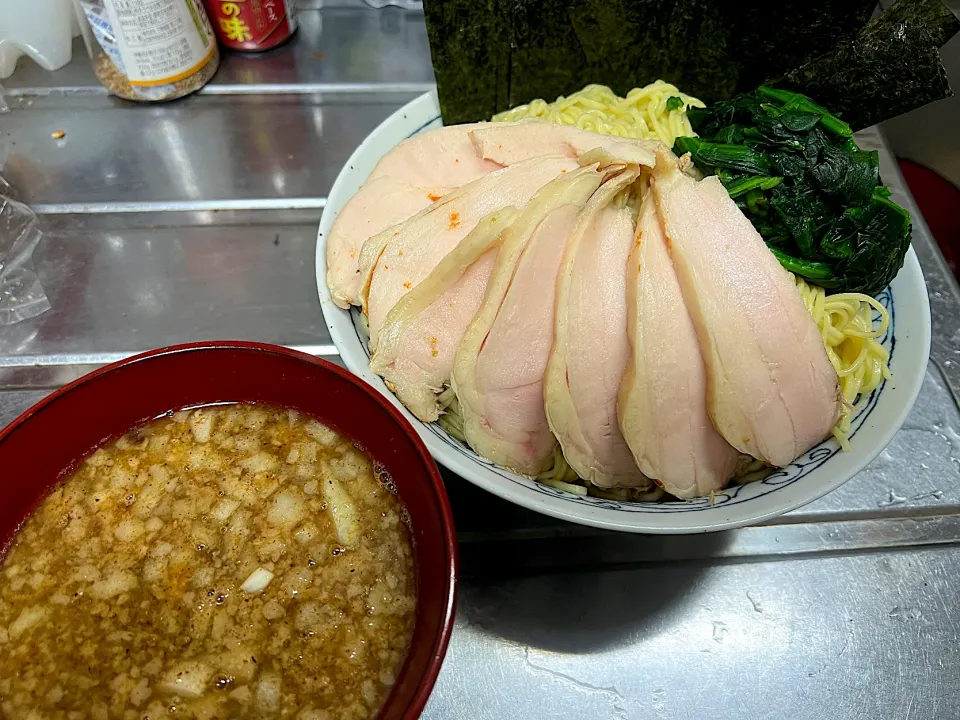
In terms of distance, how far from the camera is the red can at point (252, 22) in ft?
8.50

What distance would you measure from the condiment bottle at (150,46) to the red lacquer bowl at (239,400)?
1.63m

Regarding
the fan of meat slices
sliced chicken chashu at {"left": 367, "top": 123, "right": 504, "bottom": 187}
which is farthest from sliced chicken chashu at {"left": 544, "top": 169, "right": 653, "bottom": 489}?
sliced chicken chashu at {"left": 367, "top": 123, "right": 504, "bottom": 187}

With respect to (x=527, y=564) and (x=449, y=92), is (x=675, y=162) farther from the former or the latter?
(x=527, y=564)

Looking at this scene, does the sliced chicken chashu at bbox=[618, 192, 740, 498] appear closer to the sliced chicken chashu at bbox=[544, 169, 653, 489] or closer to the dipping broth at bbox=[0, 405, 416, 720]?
the sliced chicken chashu at bbox=[544, 169, 653, 489]

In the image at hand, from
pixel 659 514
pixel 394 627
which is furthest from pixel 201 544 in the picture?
pixel 659 514

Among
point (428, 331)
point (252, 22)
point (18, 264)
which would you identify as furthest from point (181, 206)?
point (428, 331)

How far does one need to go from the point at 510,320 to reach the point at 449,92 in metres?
0.94

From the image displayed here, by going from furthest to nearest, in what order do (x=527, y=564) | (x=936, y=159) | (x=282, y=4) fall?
(x=936, y=159)
(x=282, y=4)
(x=527, y=564)

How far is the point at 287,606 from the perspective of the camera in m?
1.17

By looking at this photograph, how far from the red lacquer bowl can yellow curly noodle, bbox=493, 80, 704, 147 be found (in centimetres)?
120

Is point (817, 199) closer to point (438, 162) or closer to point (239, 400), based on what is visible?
point (438, 162)

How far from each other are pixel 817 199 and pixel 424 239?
39.3 inches

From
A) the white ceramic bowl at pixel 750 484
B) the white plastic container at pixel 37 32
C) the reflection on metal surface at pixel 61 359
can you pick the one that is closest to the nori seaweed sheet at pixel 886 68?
the white ceramic bowl at pixel 750 484

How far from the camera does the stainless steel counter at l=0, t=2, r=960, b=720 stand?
160cm
